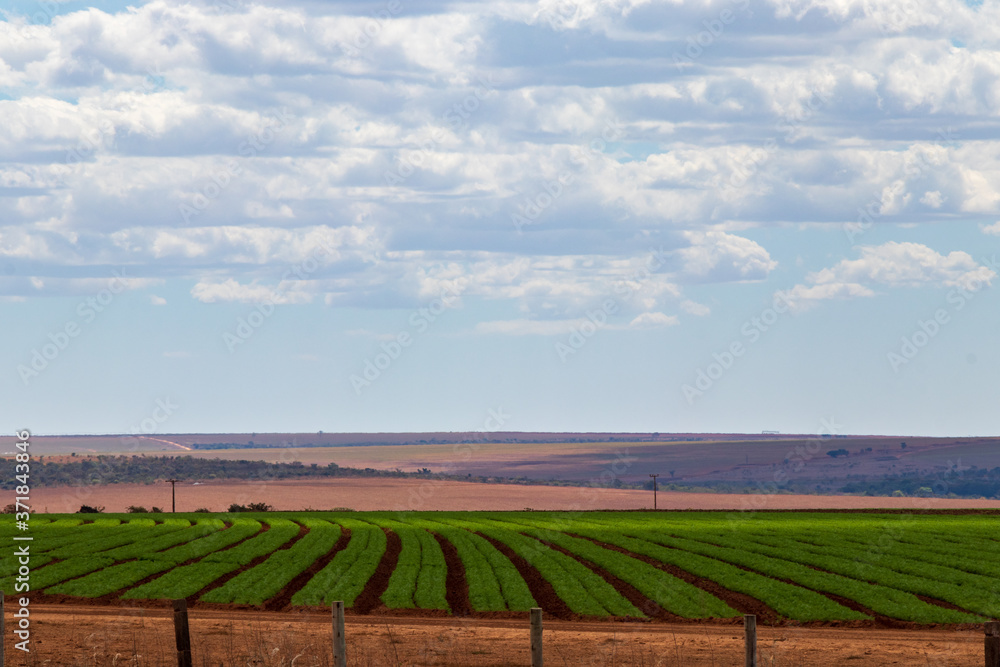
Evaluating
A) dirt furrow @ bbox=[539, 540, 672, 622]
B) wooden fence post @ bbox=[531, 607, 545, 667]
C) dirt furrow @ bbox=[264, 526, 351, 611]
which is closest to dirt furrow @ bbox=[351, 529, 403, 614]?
dirt furrow @ bbox=[264, 526, 351, 611]

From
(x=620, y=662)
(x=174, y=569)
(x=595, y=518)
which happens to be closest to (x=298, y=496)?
(x=595, y=518)

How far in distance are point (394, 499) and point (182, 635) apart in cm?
14029

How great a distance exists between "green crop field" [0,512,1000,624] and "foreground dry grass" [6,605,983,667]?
2.86 meters

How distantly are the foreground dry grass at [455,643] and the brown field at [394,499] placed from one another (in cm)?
A: 9452

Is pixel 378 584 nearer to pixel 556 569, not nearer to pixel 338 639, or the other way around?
pixel 556 569

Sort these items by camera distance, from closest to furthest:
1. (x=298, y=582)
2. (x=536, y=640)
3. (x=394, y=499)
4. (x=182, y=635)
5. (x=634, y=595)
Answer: (x=536, y=640), (x=182, y=635), (x=634, y=595), (x=298, y=582), (x=394, y=499)

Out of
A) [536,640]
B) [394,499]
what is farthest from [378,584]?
[394,499]

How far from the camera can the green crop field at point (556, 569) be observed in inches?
1406

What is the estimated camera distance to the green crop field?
35.7m

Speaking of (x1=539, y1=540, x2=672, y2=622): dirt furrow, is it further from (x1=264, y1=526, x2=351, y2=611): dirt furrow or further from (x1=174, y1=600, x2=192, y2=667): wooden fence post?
(x1=174, y1=600, x2=192, y2=667): wooden fence post

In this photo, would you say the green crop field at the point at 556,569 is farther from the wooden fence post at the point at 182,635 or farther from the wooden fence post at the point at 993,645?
the wooden fence post at the point at 993,645

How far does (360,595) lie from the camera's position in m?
38.3

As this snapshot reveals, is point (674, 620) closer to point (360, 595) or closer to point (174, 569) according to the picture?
point (360, 595)

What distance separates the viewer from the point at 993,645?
1742 centimetres
